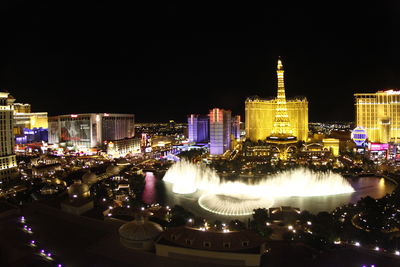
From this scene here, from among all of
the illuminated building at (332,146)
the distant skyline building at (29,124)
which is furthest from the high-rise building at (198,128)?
the distant skyline building at (29,124)

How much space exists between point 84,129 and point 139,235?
129ft

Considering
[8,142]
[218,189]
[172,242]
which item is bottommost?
[218,189]

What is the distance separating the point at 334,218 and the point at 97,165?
26.2 metres

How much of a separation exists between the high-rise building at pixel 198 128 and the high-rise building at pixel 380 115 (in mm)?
23366

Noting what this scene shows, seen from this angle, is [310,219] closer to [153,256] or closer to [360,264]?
[360,264]

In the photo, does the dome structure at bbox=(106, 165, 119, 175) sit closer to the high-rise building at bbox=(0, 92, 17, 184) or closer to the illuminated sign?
the high-rise building at bbox=(0, 92, 17, 184)

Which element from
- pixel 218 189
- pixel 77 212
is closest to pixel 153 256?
pixel 77 212

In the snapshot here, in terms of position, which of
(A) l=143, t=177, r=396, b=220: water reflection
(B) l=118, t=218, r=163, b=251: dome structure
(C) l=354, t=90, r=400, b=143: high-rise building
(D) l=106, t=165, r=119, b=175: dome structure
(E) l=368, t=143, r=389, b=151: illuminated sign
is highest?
(C) l=354, t=90, r=400, b=143: high-rise building

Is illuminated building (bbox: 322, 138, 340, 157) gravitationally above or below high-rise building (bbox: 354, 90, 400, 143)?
below

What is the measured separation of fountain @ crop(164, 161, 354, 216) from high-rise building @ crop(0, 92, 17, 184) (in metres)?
13.0

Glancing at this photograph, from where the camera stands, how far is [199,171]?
107ft

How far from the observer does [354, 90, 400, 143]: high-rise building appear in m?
42.1

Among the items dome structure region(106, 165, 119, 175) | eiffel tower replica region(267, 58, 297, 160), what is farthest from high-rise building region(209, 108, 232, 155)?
dome structure region(106, 165, 119, 175)

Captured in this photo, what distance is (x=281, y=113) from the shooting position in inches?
1825
